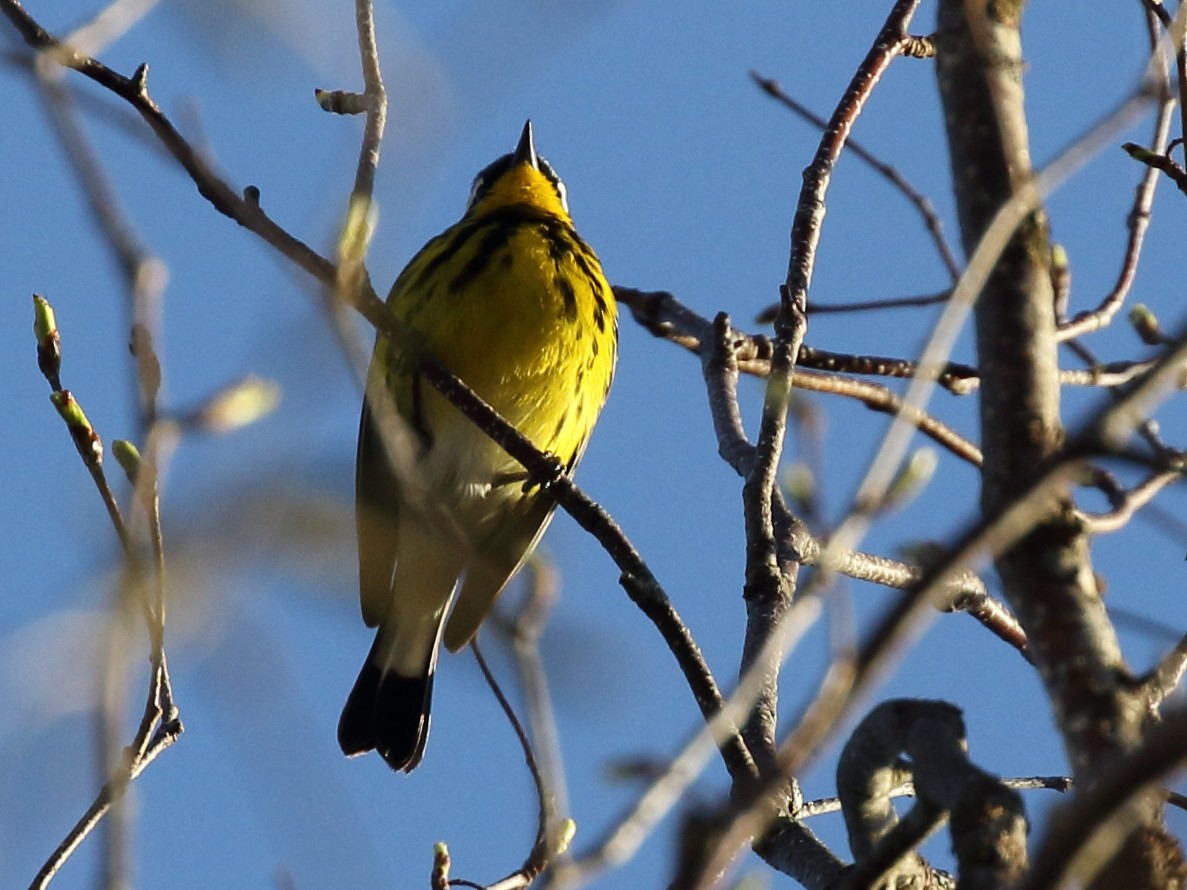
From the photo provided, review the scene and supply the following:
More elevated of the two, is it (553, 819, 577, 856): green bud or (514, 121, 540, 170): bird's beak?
(514, 121, 540, 170): bird's beak

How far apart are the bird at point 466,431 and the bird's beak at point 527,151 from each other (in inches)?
41.3

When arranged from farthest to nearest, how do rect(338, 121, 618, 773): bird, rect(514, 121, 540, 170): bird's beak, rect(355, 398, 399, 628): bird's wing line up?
rect(514, 121, 540, 170): bird's beak
rect(355, 398, 399, 628): bird's wing
rect(338, 121, 618, 773): bird

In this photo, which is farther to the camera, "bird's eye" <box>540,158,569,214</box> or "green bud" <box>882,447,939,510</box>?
"bird's eye" <box>540,158,569,214</box>

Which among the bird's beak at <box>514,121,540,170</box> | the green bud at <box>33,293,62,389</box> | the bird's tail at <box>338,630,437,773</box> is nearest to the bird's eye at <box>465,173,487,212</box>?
the bird's beak at <box>514,121,540,170</box>

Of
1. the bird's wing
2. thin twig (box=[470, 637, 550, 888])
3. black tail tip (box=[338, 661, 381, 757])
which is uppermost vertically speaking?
the bird's wing

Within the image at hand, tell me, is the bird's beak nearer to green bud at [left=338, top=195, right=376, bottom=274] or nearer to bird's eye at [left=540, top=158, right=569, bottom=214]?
bird's eye at [left=540, top=158, right=569, bottom=214]

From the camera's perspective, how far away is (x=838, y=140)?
3807 millimetres

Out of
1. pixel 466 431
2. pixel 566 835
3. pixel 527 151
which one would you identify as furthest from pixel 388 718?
pixel 527 151

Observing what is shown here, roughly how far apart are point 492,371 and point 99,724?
12.3 feet

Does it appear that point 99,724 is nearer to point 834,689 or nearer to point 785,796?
point 834,689

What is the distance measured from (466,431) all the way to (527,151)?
195cm

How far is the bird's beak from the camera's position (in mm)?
7074

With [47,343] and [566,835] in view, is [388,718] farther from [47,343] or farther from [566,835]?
[47,343]

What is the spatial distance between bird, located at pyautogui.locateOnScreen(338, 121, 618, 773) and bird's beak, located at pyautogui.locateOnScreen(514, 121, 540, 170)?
1.05m
